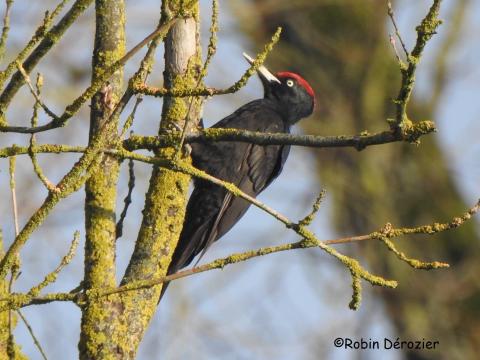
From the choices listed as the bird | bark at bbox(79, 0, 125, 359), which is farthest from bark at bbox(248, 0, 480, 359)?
bark at bbox(79, 0, 125, 359)

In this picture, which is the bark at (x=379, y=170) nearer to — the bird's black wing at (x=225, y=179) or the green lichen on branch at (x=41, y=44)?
the bird's black wing at (x=225, y=179)

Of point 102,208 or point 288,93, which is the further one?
point 288,93

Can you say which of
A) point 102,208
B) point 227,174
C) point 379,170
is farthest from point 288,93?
point 379,170

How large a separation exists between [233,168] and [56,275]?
7.97 feet

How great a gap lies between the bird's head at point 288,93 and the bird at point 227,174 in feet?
0.49

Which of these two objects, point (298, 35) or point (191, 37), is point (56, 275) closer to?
point (191, 37)

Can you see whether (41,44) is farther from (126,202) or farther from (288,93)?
(288,93)

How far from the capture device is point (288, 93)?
18.6ft

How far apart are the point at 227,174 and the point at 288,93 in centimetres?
102

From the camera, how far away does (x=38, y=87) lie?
8.08 feet

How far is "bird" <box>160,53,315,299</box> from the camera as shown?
4.57 metres

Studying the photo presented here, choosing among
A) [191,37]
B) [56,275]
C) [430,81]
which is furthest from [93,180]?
[430,81]

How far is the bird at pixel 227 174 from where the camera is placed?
15.0ft

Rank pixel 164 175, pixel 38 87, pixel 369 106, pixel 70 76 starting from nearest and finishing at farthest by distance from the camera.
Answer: pixel 38 87
pixel 164 175
pixel 70 76
pixel 369 106
